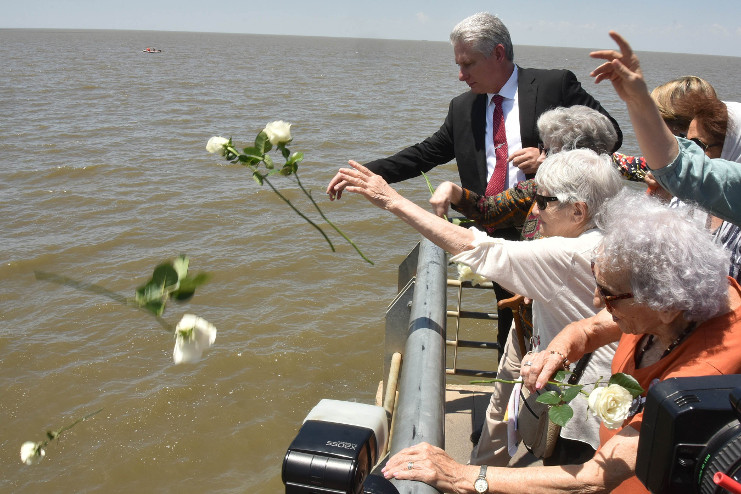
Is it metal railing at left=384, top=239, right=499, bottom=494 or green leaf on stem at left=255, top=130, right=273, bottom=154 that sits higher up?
green leaf on stem at left=255, top=130, right=273, bottom=154

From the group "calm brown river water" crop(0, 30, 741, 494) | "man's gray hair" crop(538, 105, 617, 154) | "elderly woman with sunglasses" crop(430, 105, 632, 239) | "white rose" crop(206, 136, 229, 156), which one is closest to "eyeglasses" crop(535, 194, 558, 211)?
"elderly woman with sunglasses" crop(430, 105, 632, 239)

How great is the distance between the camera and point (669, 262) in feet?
5.56

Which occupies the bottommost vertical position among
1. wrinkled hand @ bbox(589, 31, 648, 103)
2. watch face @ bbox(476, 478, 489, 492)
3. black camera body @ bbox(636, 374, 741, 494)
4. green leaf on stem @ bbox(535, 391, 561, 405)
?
watch face @ bbox(476, 478, 489, 492)

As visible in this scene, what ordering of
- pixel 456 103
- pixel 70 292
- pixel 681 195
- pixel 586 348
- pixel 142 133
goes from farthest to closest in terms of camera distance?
1. pixel 142 133
2. pixel 70 292
3. pixel 456 103
4. pixel 586 348
5. pixel 681 195

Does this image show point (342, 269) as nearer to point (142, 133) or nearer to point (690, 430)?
point (690, 430)

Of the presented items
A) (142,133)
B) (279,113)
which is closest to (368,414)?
(142,133)

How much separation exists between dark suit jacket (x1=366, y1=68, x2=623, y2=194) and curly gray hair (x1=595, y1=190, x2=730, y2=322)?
60.7 inches

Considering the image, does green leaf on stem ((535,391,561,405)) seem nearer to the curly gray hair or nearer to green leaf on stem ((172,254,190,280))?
the curly gray hair

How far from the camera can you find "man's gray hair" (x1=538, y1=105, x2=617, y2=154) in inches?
105

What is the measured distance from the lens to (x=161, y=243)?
877 centimetres

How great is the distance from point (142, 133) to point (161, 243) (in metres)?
6.89

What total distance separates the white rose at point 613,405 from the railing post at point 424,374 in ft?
1.47

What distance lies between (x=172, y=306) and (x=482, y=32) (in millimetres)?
2303

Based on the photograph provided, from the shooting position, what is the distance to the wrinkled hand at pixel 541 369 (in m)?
2.03
